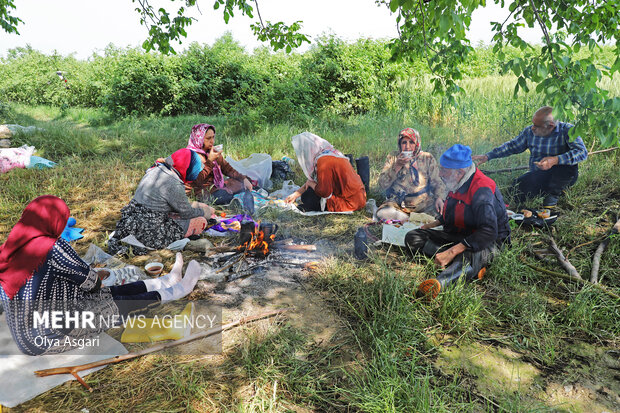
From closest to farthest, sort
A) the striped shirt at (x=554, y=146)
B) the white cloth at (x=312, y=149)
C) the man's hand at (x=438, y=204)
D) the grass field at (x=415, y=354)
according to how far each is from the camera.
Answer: the grass field at (x=415, y=354) → the man's hand at (x=438, y=204) → the striped shirt at (x=554, y=146) → the white cloth at (x=312, y=149)

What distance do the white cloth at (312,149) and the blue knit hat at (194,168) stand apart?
51.9 inches

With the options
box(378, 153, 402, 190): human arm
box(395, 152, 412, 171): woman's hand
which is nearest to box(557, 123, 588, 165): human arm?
box(395, 152, 412, 171): woman's hand

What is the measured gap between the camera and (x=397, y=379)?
207 cm

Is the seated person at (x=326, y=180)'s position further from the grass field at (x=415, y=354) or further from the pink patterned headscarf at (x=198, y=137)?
the pink patterned headscarf at (x=198, y=137)

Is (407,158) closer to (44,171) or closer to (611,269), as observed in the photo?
(611,269)

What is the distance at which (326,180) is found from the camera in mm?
4863

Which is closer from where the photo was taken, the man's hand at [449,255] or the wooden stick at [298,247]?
the man's hand at [449,255]

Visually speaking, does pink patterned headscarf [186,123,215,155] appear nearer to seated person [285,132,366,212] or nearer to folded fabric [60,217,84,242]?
seated person [285,132,366,212]

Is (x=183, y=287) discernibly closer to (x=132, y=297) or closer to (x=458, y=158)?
(x=132, y=297)

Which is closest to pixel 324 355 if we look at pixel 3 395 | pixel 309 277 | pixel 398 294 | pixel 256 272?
pixel 398 294

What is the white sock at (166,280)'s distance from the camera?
301cm

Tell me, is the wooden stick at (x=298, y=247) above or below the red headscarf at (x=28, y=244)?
below

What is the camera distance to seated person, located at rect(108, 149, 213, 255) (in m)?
3.93

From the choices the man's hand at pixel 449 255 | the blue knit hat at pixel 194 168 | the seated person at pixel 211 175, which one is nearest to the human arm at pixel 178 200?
the blue knit hat at pixel 194 168
